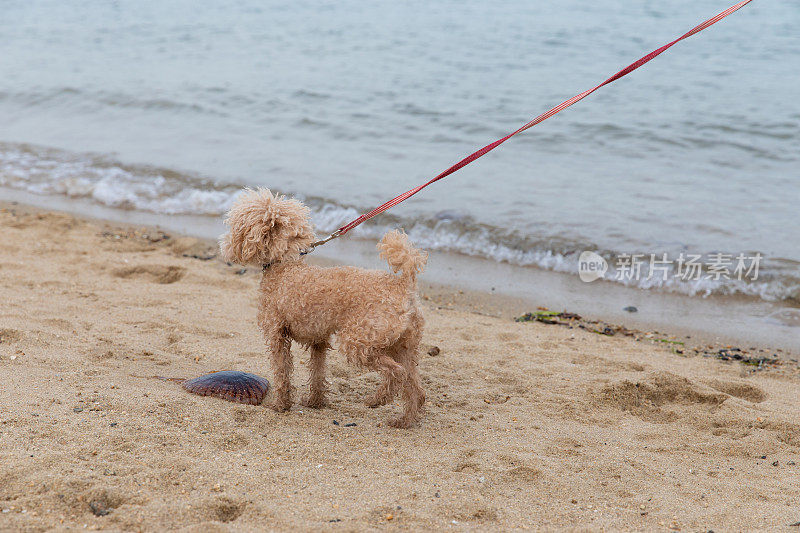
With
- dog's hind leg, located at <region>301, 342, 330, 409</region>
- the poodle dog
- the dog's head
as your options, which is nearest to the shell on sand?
the poodle dog

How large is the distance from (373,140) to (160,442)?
9582 mm

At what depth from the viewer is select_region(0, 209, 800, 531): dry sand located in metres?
3.22

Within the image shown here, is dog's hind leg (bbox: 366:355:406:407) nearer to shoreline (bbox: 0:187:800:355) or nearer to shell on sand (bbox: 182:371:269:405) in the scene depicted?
shell on sand (bbox: 182:371:269:405)

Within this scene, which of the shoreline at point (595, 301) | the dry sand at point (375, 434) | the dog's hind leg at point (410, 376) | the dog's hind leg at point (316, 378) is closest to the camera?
the dry sand at point (375, 434)

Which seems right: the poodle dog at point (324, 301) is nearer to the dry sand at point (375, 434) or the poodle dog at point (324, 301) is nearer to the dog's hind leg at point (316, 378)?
the dog's hind leg at point (316, 378)

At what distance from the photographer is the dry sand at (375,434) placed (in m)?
3.22

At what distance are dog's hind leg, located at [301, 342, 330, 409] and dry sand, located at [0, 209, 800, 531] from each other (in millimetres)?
139

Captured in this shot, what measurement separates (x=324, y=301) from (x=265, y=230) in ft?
1.89

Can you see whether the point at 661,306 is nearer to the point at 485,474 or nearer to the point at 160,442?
the point at 485,474

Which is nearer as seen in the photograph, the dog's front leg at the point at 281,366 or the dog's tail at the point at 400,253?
the dog's tail at the point at 400,253

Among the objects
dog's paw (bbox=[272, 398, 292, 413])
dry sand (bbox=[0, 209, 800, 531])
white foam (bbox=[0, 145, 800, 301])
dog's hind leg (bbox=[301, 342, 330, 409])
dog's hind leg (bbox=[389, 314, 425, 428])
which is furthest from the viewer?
white foam (bbox=[0, 145, 800, 301])

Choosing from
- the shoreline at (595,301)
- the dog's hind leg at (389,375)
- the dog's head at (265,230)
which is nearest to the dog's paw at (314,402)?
the dog's hind leg at (389,375)

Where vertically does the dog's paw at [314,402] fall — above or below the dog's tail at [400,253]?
below

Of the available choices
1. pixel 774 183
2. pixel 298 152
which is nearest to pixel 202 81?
pixel 298 152
